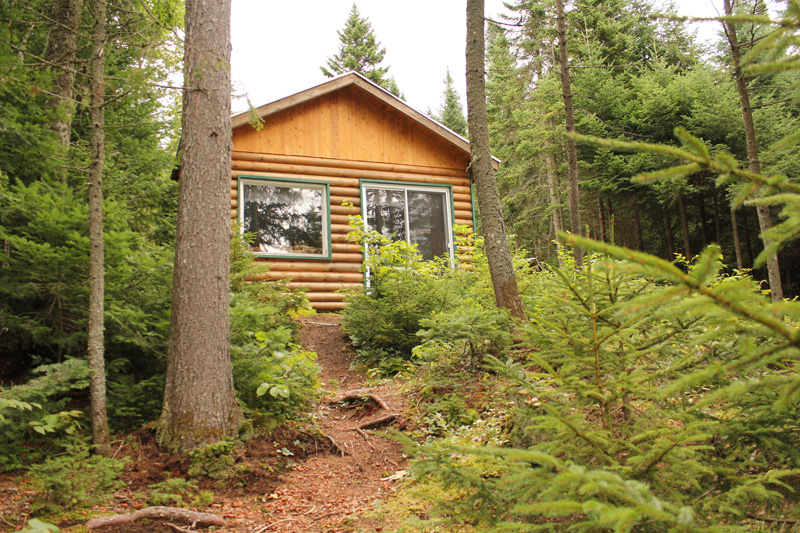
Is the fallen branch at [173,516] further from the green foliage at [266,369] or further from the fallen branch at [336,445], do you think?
the fallen branch at [336,445]

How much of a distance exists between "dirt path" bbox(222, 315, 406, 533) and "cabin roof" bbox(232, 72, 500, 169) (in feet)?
21.3

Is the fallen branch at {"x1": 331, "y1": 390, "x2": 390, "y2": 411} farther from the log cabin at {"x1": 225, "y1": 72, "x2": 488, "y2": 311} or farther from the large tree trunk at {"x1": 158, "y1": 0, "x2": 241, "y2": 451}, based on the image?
the log cabin at {"x1": 225, "y1": 72, "x2": 488, "y2": 311}

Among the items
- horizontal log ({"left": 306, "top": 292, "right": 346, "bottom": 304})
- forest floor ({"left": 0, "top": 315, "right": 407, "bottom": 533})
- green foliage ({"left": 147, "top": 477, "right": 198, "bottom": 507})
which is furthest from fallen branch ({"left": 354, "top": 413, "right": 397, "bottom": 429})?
horizontal log ({"left": 306, "top": 292, "right": 346, "bottom": 304})

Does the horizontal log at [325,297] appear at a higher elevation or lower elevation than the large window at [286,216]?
lower

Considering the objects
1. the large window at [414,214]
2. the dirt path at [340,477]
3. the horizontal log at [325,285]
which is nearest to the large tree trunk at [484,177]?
the dirt path at [340,477]

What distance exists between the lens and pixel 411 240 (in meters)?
11.9

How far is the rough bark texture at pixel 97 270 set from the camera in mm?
4133

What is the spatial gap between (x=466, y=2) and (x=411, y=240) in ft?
19.2

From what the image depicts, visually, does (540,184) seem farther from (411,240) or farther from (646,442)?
(646,442)

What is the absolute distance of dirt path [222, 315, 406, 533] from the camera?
11.7 ft

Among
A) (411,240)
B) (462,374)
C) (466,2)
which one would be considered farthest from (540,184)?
(462,374)

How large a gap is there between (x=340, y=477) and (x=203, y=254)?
2.31 meters

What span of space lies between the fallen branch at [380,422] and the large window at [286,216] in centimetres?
605

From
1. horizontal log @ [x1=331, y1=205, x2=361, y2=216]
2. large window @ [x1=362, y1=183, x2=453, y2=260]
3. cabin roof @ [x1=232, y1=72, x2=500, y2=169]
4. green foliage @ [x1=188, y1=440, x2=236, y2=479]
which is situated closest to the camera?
green foliage @ [x1=188, y1=440, x2=236, y2=479]
